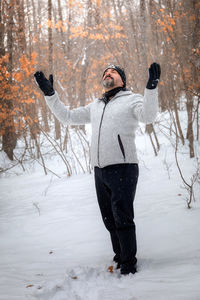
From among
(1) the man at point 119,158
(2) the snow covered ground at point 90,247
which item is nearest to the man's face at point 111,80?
(1) the man at point 119,158

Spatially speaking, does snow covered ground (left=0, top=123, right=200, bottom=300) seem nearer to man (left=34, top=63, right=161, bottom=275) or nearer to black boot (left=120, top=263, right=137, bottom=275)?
black boot (left=120, top=263, right=137, bottom=275)

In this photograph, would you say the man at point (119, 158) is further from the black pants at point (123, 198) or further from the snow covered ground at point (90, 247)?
the snow covered ground at point (90, 247)

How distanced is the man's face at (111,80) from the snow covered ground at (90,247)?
1682 millimetres

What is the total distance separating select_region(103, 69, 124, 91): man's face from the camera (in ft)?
6.64

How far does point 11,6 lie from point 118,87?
7249mm

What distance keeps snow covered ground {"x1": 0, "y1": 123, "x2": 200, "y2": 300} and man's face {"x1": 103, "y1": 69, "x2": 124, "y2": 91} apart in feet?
5.52

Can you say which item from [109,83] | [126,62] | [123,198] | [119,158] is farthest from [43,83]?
[126,62]

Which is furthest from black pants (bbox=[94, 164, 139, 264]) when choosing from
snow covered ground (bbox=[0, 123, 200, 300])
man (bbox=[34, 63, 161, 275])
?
snow covered ground (bbox=[0, 123, 200, 300])

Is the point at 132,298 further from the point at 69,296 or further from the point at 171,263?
the point at 171,263

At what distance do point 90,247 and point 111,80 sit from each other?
1.84 m

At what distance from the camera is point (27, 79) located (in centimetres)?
695

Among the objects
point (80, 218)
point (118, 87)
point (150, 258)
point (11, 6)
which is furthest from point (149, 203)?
point (11, 6)

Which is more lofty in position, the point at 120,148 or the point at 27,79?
the point at 27,79

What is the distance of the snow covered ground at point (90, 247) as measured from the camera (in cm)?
173
